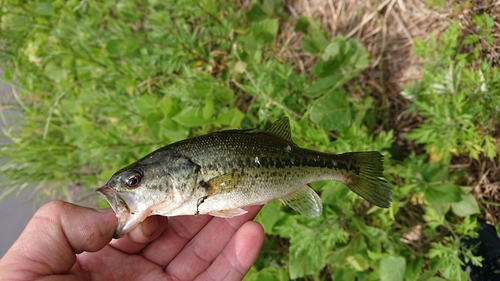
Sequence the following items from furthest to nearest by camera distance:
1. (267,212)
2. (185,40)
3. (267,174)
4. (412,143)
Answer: (185,40)
(412,143)
(267,212)
(267,174)

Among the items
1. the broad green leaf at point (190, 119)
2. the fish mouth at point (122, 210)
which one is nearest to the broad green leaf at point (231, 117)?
the broad green leaf at point (190, 119)

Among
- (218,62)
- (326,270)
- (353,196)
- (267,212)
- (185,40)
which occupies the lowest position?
(326,270)

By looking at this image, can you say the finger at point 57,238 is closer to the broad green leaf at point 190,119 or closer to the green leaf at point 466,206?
the broad green leaf at point 190,119

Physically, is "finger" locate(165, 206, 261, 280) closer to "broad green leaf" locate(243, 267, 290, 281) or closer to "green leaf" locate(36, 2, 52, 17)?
"broad green leaf" locate(243, 267, 290, 281)

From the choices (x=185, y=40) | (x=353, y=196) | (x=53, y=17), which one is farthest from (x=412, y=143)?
(x=53, y=17)

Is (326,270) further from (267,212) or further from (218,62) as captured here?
(218,62)

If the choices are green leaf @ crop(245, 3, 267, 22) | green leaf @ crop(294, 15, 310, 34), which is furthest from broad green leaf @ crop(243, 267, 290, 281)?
green leaf @ crop(245, 3, 267, 22)
